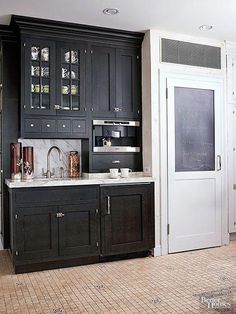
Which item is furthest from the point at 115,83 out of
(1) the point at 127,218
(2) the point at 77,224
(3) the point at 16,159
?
(2) the point at 77,224

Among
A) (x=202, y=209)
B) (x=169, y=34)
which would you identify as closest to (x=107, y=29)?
(x=169, y=34)

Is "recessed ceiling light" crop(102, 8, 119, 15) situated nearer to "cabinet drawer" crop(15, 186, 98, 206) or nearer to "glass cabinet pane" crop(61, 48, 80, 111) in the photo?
"glass cabinet pane" crop(61, 48, 80, 111)

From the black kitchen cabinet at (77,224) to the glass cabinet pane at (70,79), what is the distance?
102cm

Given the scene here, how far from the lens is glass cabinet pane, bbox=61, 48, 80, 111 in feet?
13.0

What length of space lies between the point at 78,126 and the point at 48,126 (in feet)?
1.16

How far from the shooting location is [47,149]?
427cm

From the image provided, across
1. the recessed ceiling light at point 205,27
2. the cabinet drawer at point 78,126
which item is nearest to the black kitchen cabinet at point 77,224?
the cabinet drawer at point 78,126

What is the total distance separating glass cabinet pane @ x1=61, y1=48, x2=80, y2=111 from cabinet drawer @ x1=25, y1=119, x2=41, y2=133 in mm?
343

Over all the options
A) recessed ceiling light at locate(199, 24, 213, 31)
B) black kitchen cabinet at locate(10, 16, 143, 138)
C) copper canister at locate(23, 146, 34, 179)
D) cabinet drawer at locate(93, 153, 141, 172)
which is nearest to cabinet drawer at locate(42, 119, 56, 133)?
black kitchen cabinet at locate(10, 16, 143, 138)

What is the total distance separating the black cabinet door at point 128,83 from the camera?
4.20 meters

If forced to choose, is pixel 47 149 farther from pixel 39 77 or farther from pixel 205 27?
pixel 205 27

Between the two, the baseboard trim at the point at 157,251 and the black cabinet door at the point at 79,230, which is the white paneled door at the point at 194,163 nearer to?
the baseboard trim at the point at 157,251

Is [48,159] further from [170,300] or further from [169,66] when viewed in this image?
[170,300]

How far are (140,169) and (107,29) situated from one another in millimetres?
1749
